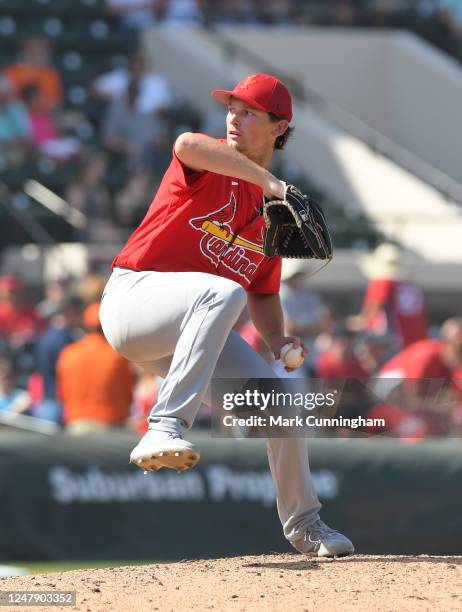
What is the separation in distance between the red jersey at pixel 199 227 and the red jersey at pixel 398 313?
6037mm

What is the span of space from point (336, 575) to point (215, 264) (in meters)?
1.36

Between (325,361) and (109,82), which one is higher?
(109,82)

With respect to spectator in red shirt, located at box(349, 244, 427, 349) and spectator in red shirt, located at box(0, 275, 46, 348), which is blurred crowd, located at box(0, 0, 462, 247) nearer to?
spectator in red shirt, located at box(0, 275, 46, 348)

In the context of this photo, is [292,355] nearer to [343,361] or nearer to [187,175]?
[187,175]

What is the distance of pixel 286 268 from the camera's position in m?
12.5

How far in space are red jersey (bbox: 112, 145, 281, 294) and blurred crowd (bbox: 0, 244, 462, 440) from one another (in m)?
1.19

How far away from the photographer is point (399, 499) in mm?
8367

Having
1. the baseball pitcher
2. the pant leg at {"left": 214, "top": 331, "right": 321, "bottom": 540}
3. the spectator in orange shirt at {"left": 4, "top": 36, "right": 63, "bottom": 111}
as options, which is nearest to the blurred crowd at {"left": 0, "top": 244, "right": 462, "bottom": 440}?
the pant leg at {"left": 214, "top": 331, "right": 321, "bottom": 540}

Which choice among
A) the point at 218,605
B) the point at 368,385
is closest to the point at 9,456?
the point at 368,385

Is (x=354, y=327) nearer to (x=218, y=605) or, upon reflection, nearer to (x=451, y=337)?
(x=451, y=337)

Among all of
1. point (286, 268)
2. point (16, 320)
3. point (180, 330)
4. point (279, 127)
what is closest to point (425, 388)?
point (279, 127)

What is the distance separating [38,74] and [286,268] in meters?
3.93

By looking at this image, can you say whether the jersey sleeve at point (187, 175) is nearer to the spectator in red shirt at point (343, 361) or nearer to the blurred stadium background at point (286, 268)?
the blurred stadium background at point (286, 268)

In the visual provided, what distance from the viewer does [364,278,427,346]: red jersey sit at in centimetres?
1127
